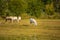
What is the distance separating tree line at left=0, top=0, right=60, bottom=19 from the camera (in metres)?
33.0

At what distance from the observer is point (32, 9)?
4166 centimetres

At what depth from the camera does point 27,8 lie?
39969 mm

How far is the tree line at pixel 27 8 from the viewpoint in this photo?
33.0 metres

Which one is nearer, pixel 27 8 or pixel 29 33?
pixel 29 33

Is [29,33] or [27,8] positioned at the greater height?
[29,33]

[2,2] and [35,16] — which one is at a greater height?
[2,2]

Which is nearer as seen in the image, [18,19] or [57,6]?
[18,19]

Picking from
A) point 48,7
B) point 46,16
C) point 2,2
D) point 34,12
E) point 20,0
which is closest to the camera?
point 20,0

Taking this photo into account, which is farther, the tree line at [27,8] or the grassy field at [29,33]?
the tree line at [27,8]

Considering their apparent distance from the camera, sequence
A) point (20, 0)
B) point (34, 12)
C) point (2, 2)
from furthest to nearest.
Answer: point (34, 12)
point (2, 2)
point (20, 0)

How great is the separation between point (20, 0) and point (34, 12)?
27.7 feet

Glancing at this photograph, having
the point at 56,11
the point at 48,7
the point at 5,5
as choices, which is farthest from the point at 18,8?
the point at 56,11

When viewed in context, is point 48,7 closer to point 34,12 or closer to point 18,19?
point 34,12

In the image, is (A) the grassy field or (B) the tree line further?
(B) the tree line
